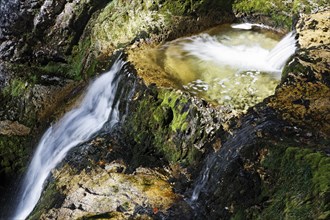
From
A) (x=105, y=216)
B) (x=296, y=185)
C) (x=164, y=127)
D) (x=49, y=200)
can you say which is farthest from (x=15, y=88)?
(x=296, y=185)

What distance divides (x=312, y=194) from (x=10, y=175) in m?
7.87

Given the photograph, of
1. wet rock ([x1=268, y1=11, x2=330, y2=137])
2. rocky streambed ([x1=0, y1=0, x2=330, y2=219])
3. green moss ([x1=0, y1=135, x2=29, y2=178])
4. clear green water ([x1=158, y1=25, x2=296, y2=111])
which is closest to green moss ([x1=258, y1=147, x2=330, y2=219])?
rocky streambed ([x1=0, y1=0, x2=330, y2=219])

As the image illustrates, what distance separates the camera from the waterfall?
7.55 metres

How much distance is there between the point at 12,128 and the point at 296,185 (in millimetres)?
8075

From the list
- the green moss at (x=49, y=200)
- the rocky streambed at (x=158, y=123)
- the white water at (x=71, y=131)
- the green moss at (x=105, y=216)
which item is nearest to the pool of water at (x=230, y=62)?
the rocky streambed at (x=158, y=123)

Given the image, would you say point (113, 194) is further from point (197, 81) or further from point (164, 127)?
point (197, 81)

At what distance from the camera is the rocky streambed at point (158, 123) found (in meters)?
4.43

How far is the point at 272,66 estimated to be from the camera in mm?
7645

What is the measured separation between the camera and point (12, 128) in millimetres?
10219

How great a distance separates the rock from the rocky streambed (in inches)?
1.1

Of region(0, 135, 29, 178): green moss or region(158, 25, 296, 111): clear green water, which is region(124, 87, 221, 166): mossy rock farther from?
region(0, 135, 29, 178): green moss

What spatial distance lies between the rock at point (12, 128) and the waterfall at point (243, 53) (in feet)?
14.9

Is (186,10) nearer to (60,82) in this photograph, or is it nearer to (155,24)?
(155,24)

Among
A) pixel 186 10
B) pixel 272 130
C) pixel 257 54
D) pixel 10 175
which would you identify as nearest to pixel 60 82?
pixel 10 175
